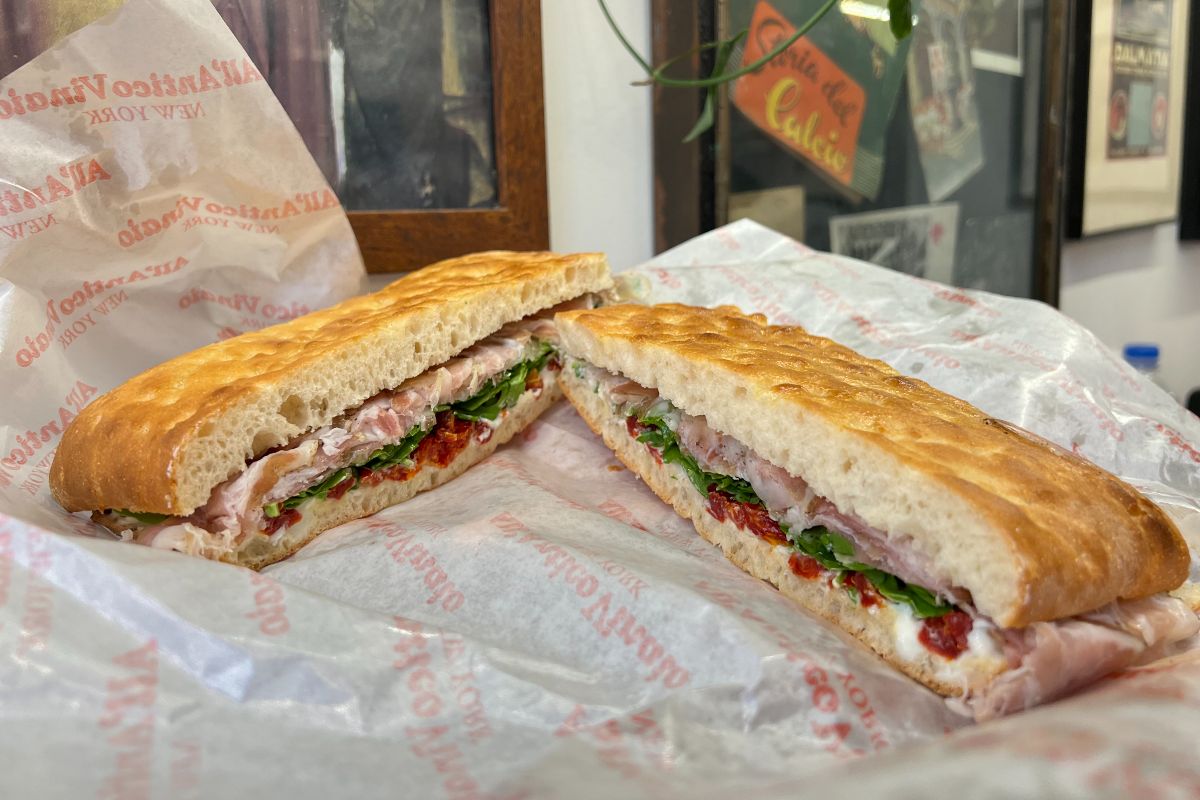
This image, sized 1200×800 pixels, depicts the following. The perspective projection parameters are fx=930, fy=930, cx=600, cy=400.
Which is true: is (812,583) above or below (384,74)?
below

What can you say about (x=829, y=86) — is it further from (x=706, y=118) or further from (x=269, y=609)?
(x=269, y=609)

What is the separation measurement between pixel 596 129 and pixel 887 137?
1.35m

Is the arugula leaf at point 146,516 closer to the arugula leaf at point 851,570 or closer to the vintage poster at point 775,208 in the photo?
the arugula leaf at point 851,570

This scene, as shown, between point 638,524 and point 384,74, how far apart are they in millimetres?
1505

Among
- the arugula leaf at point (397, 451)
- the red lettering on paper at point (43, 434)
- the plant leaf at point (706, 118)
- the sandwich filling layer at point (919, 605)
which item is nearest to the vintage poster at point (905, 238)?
the plant leaf at point (706, 118)

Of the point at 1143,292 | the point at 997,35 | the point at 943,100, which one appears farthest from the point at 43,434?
the point at 1143,292

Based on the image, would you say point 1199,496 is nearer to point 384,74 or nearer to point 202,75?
point 384,74

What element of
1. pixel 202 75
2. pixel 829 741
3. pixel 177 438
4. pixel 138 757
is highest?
pixel 202 75

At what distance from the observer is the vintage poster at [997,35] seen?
413 centimetres

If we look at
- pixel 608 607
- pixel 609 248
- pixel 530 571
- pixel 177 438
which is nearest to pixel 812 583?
pixel 608 607

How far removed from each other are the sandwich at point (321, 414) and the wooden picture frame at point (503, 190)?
0.68 feet

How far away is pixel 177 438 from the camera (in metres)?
1.73

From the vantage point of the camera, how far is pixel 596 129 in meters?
3.17

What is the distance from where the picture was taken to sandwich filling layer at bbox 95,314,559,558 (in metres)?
1.85
